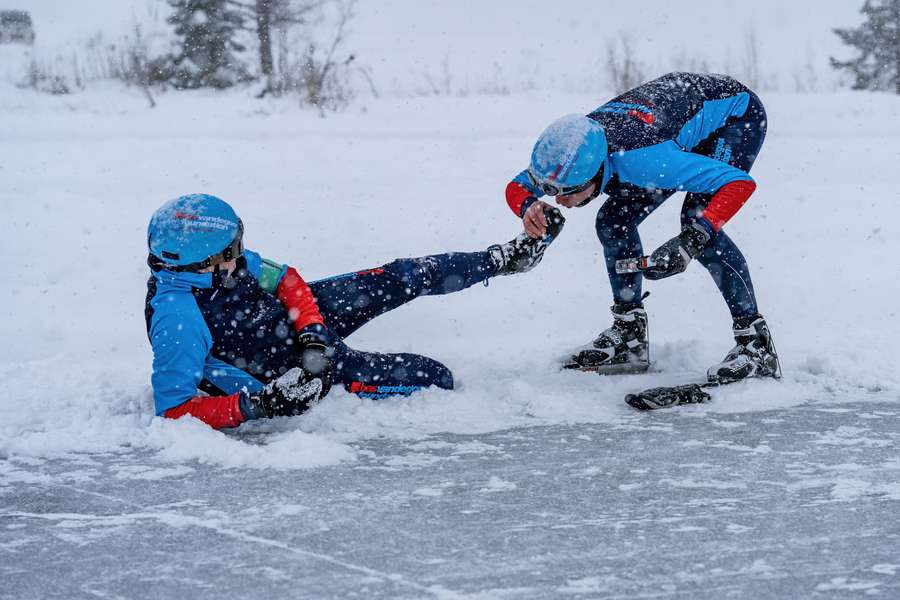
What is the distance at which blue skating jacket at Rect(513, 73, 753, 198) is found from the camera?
4.05 meters

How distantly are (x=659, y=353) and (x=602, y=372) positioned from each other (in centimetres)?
42

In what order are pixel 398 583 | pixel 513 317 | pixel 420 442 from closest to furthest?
1. pixel 398 583
2. pixel 420 442
3. pixel 513 317

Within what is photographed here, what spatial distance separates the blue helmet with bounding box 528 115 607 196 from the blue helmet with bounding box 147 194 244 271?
1335 millimetres

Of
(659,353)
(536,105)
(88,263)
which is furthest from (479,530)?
(536,105)

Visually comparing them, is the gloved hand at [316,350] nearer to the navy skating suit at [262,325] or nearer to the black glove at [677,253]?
the navy skating suit at [262,325]

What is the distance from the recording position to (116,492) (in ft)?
10.2

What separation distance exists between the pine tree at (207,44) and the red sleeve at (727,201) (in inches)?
519

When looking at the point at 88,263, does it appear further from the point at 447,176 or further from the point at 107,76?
the point at 107,76

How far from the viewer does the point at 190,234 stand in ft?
12.1

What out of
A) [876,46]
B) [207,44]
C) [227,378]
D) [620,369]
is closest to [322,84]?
[207,44]

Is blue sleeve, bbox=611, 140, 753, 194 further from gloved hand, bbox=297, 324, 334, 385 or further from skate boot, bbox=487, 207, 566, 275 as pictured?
gloved hand, bbox=297, 324, 334, 385

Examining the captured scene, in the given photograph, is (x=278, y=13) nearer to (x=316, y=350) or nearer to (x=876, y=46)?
(x=876, y=46)

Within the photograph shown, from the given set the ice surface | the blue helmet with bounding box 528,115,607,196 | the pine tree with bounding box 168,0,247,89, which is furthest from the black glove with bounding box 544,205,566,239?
the pine tree with bounding box 168,0,247,89

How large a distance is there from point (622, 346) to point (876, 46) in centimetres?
2014
